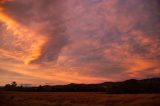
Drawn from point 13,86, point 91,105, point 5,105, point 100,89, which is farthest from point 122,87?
point 13,86

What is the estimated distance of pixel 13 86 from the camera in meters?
137

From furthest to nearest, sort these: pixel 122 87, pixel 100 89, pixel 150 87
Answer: pixel 100 89 < pixel 122 87 < pixel 150 87

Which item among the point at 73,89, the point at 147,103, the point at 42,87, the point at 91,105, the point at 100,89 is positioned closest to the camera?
the point at 147,103

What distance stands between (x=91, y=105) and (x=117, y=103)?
4.04 meters

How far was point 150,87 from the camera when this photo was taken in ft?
208

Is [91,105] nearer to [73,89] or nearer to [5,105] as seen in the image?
[5,105]

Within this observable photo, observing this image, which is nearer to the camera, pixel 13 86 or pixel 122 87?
pixel 122 87

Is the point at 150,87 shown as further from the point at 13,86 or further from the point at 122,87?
the point at 13,86

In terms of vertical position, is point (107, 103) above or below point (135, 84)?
below

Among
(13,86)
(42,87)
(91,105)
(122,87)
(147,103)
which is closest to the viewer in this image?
(147,103)

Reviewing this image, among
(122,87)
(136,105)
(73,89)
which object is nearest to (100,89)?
(73,89)

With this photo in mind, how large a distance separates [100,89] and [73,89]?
12.0 meters

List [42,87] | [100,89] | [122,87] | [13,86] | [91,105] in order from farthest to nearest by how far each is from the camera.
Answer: [13,86]
[42,87]
[100,89]
[122,87]
[91,105]

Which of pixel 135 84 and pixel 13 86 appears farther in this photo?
pixel 13 86
